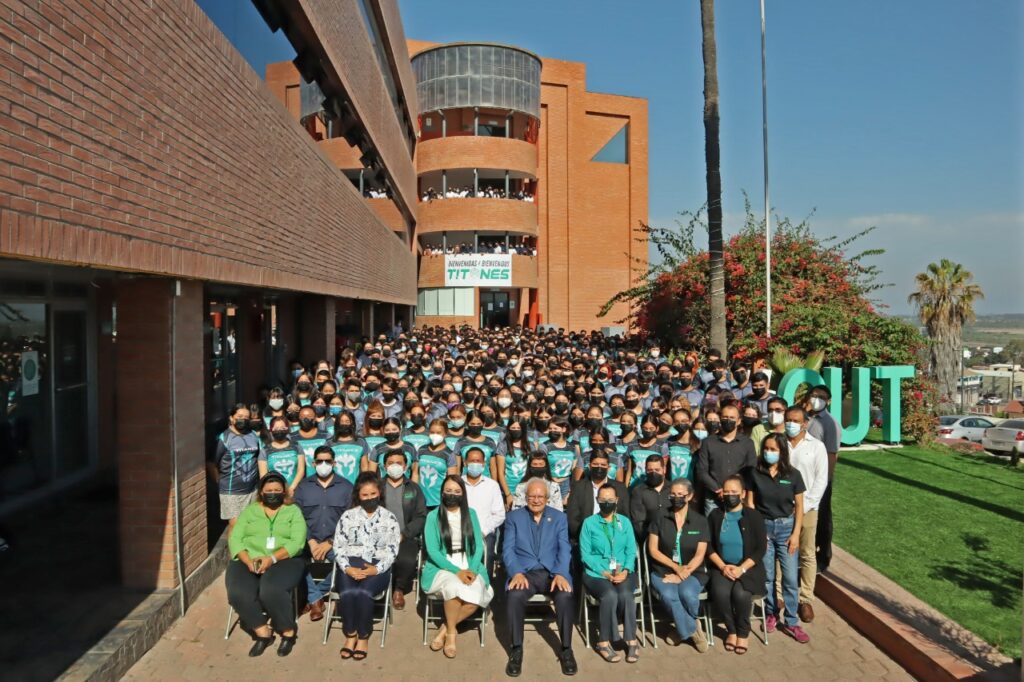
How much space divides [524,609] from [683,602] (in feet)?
4.52

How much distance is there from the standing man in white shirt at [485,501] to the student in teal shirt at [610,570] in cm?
90

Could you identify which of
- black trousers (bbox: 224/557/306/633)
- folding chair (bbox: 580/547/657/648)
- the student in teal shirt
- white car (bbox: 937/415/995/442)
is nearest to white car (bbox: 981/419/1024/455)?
white car (bbox: 937/415/995/442)

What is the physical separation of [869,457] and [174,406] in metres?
11.7

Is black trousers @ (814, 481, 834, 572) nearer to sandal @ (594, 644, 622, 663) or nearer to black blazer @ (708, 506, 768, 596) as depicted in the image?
black blazer @ (708, 506, 768, 596)

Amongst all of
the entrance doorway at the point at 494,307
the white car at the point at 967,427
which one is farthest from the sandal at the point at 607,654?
the entrance doorway at the point at 494,307

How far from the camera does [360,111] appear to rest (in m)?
15.1

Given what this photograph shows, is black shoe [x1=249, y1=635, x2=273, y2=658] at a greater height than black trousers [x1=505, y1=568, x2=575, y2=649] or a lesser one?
lesser

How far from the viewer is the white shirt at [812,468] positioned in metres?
6.55

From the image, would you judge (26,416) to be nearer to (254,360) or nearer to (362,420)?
(362,420)

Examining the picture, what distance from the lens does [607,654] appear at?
19.0 ft

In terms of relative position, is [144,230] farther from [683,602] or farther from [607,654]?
[683,602]

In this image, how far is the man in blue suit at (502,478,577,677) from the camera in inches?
225

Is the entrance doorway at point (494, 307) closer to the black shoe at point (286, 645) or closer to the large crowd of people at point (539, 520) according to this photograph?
the large crowd of people at point (539, 520)

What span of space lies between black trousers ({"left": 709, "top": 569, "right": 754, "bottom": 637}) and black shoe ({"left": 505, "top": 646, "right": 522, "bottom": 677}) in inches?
69.4
